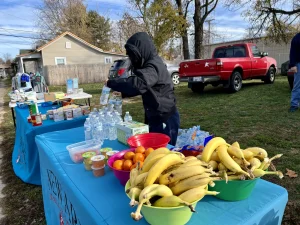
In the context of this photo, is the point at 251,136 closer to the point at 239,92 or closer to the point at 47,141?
the point at 47,141

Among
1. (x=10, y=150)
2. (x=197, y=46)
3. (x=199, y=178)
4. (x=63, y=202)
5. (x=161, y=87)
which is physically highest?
(x=197, y=46)

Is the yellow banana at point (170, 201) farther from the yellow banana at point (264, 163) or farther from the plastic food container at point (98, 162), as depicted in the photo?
the plastic food container at point (98, 162)

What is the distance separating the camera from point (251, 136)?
4.50 metres

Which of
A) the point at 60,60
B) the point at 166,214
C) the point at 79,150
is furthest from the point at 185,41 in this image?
the point at 166,214

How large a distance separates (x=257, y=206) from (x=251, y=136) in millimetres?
3631

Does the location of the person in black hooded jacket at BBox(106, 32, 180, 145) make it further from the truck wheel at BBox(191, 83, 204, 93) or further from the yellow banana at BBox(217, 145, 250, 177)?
the truck wheel at BBox(191, 83, 204, 93)

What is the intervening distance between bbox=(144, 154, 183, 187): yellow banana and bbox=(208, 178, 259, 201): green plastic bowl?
0.25 meters

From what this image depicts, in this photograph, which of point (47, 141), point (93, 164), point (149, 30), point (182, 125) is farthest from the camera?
point (149, 30)

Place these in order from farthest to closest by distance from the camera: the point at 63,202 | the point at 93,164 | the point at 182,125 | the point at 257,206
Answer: the point at 182,125, the point at 63,202, the point at 93,164, the point at 257,206

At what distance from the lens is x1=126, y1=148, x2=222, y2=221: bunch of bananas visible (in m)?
0.95

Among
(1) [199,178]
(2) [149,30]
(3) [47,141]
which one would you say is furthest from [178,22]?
(1) [199,178]

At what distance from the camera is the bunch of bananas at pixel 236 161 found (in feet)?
3.72

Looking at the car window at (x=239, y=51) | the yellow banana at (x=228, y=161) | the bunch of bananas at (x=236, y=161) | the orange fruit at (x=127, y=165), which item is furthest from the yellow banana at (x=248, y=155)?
the car window at (x=239, y=51)

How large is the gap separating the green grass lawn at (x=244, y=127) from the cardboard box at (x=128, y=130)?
1.59 metres
